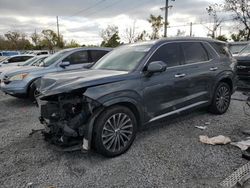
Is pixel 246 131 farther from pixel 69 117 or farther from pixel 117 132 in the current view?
pixel 69 117

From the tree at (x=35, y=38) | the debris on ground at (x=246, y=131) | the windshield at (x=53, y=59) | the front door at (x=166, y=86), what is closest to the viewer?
the front door at (x=166, y=86)

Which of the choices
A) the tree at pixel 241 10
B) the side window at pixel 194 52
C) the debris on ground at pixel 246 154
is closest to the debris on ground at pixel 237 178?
the debris on ground at pixel 246 154

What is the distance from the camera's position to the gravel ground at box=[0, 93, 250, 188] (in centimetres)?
288

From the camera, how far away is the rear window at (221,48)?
5.25 meters

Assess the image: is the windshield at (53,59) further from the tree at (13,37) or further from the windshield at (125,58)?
the tree at (13,37)

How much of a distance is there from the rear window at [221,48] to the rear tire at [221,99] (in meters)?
0.71

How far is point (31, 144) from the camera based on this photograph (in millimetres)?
4023

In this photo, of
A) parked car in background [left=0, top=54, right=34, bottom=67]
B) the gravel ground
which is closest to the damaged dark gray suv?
the gravel ground

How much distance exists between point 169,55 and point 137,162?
82.0 inches

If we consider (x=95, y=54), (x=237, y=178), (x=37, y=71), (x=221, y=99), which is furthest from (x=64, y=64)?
(x=237, y=178)

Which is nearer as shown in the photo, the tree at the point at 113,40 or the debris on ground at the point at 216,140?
the debris on ground at the point at 216,140

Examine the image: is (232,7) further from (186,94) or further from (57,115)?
(57,115)

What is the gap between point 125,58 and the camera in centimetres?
424

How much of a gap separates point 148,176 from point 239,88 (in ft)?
21.9
